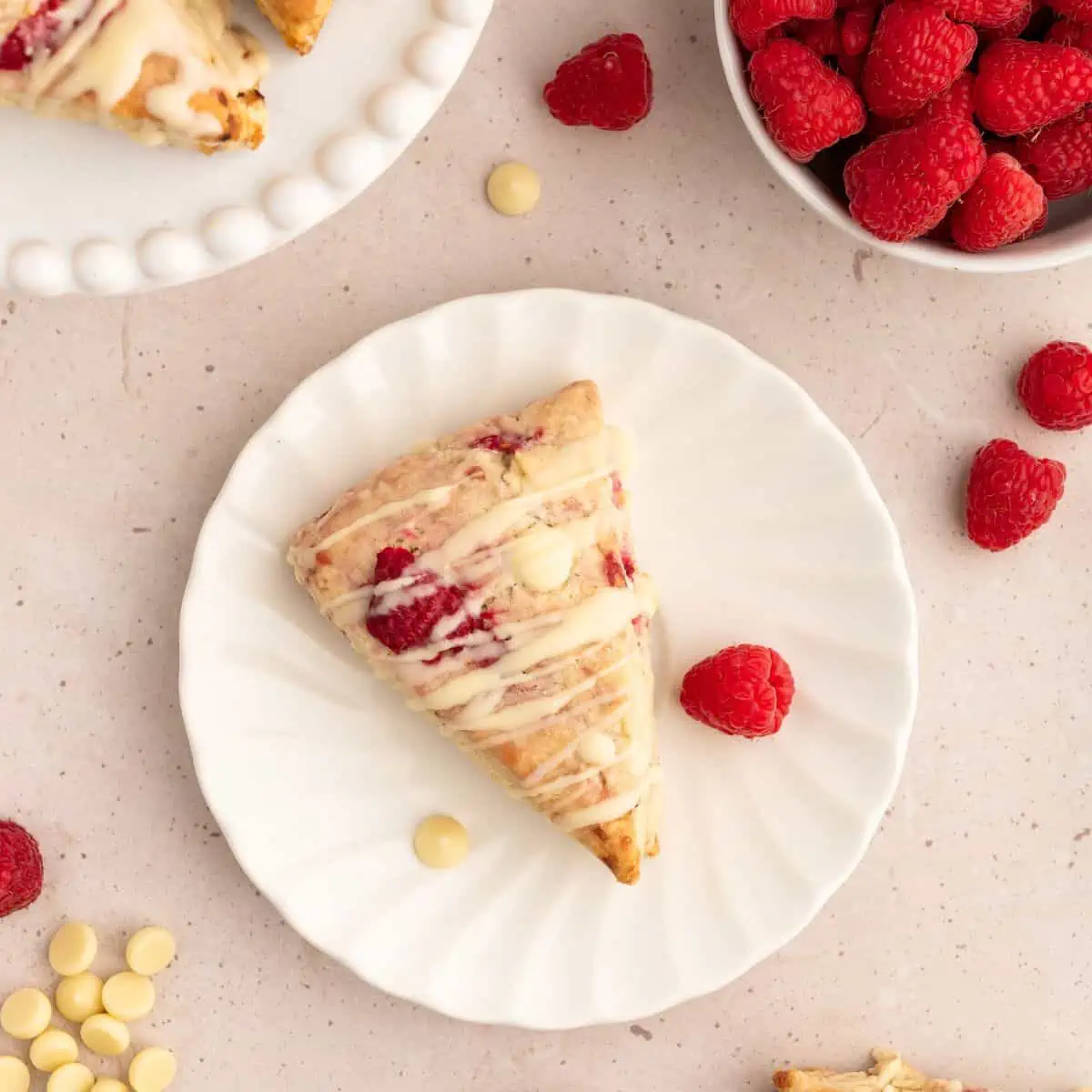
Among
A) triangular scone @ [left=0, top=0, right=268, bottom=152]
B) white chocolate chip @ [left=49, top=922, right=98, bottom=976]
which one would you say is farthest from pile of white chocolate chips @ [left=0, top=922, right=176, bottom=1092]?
triangular scone @ [left=0, top=0, right=268, bottom=152]

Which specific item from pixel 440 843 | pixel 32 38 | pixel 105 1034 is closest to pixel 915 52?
pixel 32 38

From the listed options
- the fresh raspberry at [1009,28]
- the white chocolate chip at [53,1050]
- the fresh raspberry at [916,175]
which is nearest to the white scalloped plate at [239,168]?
the fresh raspberry at [916,175]

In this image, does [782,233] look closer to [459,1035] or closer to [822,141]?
[822,141]

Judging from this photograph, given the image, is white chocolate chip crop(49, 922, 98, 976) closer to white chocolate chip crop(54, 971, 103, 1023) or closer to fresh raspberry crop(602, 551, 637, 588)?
white chocolate chip crop(54, 971, 103, 1023)

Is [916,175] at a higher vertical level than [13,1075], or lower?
higher

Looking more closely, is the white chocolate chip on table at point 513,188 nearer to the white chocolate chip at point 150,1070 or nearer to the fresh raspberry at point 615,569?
the fresh raspberry at point 615,569

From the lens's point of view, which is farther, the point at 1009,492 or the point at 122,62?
the point at 1009,492

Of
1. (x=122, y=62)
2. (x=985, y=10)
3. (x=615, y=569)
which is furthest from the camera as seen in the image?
(x=615, y=569)

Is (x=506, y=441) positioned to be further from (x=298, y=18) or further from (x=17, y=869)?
(x=17, y=869)

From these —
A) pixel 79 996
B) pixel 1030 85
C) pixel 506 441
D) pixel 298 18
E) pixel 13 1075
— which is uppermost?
pixel 1030 85
